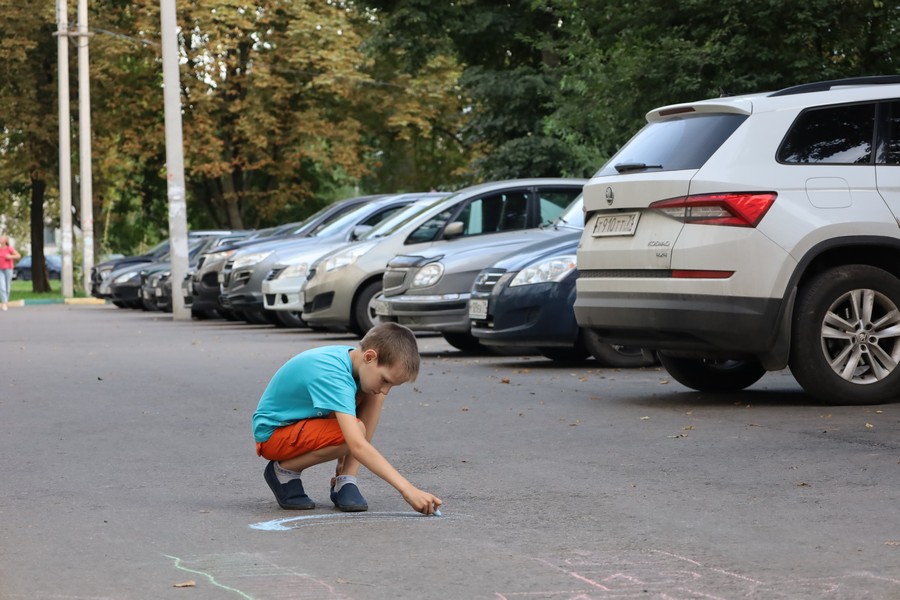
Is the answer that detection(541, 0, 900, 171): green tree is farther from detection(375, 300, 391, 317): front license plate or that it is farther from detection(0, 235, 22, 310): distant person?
detection(0, 235, 22, 310): distant person

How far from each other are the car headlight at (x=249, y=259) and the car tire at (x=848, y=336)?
1405 cm

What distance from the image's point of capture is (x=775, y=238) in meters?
10.0

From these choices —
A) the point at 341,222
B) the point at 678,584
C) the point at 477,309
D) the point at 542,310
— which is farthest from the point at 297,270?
the point at 678,584

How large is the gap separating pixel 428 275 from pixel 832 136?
6357 millimetres

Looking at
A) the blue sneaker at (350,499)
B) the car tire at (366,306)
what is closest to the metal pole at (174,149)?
the car tire at (366,306)

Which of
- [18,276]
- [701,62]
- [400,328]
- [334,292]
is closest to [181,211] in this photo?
[334,292]

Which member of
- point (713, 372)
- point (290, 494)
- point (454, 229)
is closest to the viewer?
point (290, 494)

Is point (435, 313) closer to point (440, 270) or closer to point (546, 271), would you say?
point (440, 270)

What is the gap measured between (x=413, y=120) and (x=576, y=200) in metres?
30.6

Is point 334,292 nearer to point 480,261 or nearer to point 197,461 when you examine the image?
point 480,261

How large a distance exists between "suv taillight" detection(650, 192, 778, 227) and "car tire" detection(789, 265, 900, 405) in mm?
593

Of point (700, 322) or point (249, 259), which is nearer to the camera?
point (700, 322)

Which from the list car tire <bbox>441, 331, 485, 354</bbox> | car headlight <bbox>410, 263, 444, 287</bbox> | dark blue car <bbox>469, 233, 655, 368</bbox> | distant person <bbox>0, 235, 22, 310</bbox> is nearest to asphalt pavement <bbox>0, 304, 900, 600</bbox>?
dark blue car <bbox>469, 233, 655, 368</bbox>

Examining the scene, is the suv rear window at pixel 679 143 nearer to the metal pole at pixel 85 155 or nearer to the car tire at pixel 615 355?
the car tire at pixel 615 355
